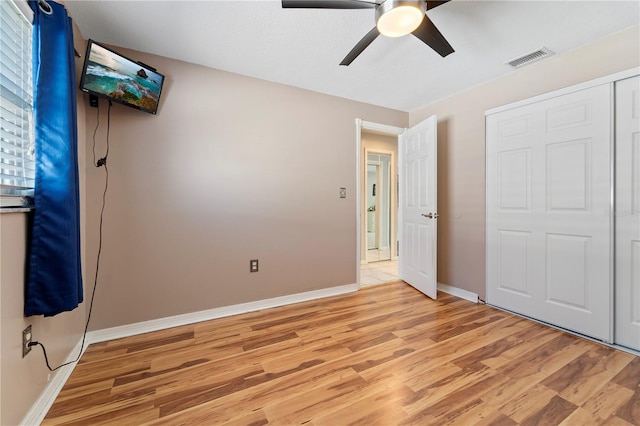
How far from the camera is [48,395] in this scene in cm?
141

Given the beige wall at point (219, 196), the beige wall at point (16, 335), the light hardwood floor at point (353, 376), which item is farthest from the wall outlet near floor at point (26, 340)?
the beige wall at point (219, 196)

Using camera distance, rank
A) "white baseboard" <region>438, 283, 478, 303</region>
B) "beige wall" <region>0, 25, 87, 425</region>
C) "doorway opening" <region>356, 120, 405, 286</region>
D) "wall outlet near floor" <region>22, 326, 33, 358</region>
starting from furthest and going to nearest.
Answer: "doorway opening" <region>356, 120, 405, 286</region> → "white baseboard" <region>438, 283, 478, 303</region> → "wall outlet near floor" <region>22, 326, 33, 358</region> → "beige wall" <region>0, 25, 87, 425</region>

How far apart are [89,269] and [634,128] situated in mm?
4313

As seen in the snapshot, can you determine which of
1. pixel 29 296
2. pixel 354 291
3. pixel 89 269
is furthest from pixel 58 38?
pixel 354 291

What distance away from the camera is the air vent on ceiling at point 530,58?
86.9 inches

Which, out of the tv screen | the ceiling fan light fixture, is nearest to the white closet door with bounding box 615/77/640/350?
the ceiling fan light fixture

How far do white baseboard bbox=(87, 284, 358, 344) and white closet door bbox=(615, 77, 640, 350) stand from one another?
232 cm

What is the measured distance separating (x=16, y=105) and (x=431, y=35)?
2.30m

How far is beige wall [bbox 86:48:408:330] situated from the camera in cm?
215

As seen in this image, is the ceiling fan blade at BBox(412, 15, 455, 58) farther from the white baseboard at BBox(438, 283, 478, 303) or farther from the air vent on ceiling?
the white baseboard at BBox(438, 283, 478, 303)

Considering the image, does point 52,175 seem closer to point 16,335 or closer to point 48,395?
point 16,335

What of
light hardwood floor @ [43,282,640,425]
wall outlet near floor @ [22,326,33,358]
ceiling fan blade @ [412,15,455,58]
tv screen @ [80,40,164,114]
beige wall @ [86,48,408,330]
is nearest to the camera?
wall outlet near floor @ [22,326,33,358]

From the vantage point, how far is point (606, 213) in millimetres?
2008

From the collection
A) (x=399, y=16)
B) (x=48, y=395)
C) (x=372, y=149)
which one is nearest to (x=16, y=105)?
(x=48, y=395)
